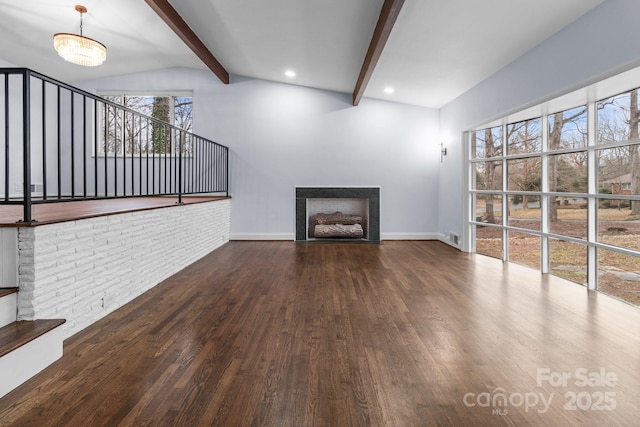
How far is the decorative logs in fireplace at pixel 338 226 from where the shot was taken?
265 inches

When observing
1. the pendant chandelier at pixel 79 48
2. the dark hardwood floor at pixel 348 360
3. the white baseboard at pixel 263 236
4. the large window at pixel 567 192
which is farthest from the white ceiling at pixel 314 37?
the white baseboard at pixel 263 236

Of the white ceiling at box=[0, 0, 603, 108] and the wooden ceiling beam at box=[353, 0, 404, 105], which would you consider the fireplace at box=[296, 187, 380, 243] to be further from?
the wooden ceiling beam at box=[353, 0, 404, 105]

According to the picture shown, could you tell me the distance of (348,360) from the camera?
1.99 meters

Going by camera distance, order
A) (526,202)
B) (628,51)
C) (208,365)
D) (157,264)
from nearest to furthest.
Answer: (208,365)
(628,51)
(157,264)
(526,202)

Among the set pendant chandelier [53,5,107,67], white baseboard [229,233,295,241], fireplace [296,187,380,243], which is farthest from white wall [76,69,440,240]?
pendant chandelier [53,5,107,67]

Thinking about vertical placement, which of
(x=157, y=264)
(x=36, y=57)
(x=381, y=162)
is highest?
(x=36, y=57)

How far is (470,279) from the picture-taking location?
12.7ft

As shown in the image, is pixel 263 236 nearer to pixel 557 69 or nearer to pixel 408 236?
pixel 408 236

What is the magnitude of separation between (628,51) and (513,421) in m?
2.66

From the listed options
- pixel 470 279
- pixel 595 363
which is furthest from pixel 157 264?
pixel 595 363

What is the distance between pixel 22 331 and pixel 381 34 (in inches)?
150

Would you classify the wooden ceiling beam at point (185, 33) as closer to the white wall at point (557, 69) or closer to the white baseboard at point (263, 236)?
the white baseboard at point (263, 236)

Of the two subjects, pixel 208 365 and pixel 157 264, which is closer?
pixel 208 365

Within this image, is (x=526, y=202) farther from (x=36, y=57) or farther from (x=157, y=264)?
(x=36, y=57)
